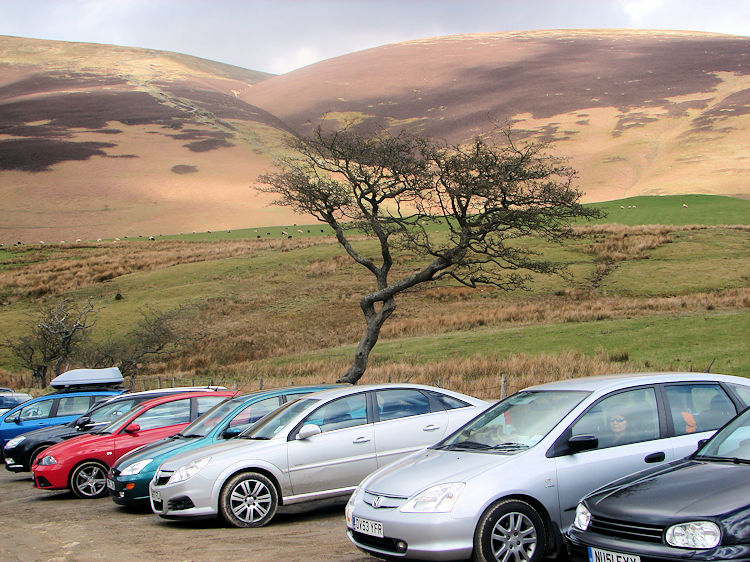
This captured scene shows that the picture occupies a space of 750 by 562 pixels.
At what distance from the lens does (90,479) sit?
44.8ft

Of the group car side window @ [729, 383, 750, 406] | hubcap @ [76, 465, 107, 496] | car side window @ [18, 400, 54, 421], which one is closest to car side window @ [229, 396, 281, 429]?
hubcap @ [76, 465, 107, 496]

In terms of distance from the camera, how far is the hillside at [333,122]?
11038 centimetres

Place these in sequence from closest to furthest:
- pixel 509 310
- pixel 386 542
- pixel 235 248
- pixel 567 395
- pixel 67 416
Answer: pixel 386 542, pixel 567 395, pixel 67 416, pixel 509 310, pixel 235 248

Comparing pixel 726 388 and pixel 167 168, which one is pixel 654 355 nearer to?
pixel 726 388

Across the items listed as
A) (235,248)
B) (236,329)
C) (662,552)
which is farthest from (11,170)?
(662,552)

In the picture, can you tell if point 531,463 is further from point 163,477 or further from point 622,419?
point 163,477

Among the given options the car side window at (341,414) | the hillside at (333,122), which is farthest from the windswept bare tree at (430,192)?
the hillside at (333,122)

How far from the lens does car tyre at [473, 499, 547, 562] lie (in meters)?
6.66

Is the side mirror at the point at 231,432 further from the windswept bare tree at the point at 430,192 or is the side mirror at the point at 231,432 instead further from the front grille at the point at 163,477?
the windswept bare tree at the point at 430,192

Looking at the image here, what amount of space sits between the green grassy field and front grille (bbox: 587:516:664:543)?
58.5 feet

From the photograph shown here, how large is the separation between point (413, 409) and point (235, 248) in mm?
63359

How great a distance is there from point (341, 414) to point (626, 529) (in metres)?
5.16

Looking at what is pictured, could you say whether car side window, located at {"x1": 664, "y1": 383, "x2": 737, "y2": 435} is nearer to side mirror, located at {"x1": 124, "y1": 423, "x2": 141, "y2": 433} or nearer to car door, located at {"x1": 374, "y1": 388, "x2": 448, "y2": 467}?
car door, located at {"x1": 374, "y1": 388, "x2": 448, "y2": 467}

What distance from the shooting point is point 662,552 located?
207 inches
